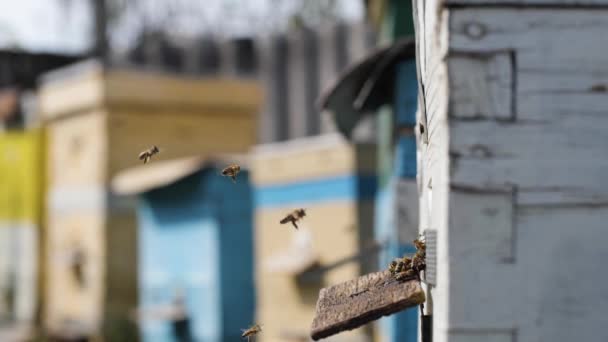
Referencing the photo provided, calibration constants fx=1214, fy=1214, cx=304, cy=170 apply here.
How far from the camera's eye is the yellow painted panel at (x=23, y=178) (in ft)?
48.7

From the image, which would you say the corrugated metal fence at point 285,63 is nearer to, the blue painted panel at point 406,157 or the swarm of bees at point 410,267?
the blue painted panel at point 406,157

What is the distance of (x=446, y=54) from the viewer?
260cm

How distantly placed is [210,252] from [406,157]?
4531 millimetres

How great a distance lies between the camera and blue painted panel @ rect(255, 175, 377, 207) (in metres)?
8.57

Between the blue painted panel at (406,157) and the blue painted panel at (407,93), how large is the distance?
9cm

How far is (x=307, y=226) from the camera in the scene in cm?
895

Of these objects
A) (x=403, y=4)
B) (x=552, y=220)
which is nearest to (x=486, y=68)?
(x=552, y=220)

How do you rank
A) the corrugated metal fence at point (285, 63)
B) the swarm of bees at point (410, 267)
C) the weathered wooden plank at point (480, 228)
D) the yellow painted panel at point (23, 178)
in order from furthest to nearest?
the yellow painted panel at point (23, 178)
the corrugated metal fence at point (285, 63)
the swarm of bees at point (410, 267)
the weathered wooden plank at point (480, 228)

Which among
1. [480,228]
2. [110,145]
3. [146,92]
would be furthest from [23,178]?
[480,228]

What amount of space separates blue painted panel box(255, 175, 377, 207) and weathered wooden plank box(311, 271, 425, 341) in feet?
17.2

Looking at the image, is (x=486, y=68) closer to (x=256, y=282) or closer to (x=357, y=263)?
(x=357, y=263)

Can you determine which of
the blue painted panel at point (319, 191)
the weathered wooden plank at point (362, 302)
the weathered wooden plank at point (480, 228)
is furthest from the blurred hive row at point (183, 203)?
the weathered wooden plank at point (480, 228)

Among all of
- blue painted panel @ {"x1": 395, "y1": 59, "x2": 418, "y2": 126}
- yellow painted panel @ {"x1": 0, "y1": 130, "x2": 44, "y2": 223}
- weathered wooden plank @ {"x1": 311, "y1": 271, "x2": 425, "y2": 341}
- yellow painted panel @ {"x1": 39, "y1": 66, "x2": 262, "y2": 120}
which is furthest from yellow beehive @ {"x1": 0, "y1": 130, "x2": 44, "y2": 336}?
weathered wooden plank @ {"x1": 311, "y1": 271, "x2": 425, "y2": 341}

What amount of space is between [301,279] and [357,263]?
72cm
